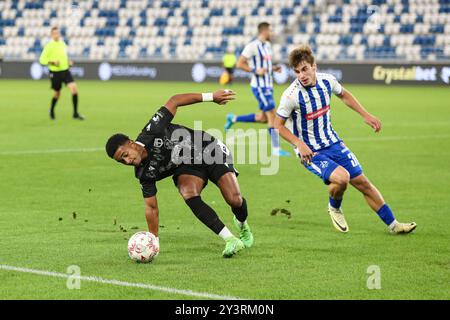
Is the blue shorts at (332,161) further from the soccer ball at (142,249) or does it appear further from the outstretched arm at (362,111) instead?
the soccer ball at (142,249)

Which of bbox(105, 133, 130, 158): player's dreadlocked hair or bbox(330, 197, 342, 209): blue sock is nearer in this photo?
bbox(105, 133, 130, 158): player's dreadlocked hair

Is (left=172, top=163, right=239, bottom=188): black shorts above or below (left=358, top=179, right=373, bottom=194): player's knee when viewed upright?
above

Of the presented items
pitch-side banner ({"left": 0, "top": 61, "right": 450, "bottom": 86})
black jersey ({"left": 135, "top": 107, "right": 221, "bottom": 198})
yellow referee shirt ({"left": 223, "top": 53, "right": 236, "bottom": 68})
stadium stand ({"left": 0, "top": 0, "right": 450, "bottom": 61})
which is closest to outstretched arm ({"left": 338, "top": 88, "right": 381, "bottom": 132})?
black jersey ({"left": 135, "top": 107, "right": 221, "bottom": 198})

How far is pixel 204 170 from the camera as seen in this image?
8.91 metres

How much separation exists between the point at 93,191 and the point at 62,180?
1.17m

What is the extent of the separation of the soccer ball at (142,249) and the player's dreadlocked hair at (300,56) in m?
2.40

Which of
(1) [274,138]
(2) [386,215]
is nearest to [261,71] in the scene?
(1) [274,138]

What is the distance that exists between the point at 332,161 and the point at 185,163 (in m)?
1.76

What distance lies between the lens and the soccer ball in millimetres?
8242

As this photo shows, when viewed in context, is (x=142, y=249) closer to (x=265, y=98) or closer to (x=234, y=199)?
(x=234, y=199)

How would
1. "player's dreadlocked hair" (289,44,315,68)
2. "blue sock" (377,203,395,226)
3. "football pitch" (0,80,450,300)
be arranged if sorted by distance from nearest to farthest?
1. "football pitch" (0,80,450,300)
2. "player's dreadlocked hair" (289,44,315,68)
3. "blue sock" (377,203,395,226)

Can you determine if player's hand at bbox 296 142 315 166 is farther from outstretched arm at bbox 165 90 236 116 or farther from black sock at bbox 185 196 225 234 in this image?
black sock at bbox 185 196 225 234

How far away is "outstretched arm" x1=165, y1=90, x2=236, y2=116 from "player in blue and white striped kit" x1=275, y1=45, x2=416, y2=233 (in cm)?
97
